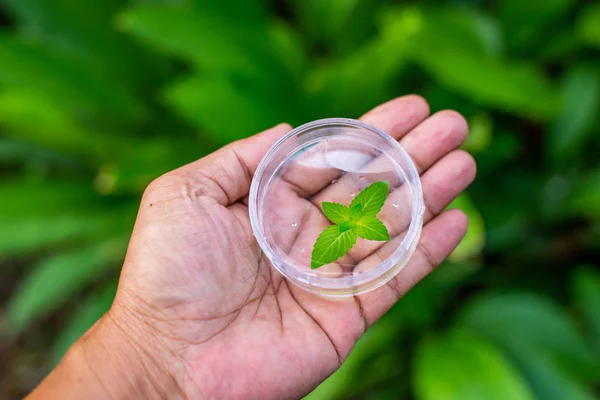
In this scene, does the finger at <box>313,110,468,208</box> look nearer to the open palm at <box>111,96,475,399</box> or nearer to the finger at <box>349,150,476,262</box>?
the finger at <box>349,150,476,262</box>

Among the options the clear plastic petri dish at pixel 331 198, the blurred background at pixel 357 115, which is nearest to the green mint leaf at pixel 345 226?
the clear plastic petri dish at pixel 331 198

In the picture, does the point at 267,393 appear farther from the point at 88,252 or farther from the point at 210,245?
the point at 88,252

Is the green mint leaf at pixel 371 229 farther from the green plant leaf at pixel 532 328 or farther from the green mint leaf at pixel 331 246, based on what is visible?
the green plant leaf at pixel 532 328

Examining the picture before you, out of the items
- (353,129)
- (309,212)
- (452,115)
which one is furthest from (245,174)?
(452,115)

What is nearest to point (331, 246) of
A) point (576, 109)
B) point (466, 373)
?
point (466, 373)

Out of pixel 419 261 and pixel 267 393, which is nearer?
pixel 267 393
